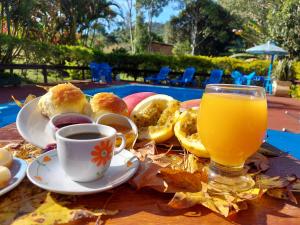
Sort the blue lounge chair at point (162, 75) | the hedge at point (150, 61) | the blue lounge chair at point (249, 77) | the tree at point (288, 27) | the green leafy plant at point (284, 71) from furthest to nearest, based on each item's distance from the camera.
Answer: the tree at point (288, 27) < the hedge at point (150, 61) < the blue lounge chair at point (162, 75) < the blue lounge chair at point (249, 77) < the green leafy plant at point (284, 71)

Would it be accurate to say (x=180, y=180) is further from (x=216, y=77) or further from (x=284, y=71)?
(x=284, y=71)

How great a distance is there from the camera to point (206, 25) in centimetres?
2509

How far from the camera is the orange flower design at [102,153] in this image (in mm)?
638

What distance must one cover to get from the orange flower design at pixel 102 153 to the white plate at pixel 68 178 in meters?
0.05

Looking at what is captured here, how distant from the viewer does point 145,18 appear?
1069 inches

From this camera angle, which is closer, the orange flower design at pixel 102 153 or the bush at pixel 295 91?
the orange flower design at pixel 102 153

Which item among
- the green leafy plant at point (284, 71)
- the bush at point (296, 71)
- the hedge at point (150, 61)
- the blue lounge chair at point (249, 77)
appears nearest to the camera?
the green leafy plant at point (284, 71)

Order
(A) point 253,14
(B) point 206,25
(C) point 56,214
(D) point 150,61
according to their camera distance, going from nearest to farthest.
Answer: (C) point 56,214, (D) point 150,61, (A) point 253,14, (B) point 206,25

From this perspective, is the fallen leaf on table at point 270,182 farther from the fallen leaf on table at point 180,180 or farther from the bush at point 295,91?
the bush at point 295,91

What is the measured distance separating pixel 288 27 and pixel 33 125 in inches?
654

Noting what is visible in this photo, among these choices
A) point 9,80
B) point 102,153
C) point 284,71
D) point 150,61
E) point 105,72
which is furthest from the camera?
point 150,61

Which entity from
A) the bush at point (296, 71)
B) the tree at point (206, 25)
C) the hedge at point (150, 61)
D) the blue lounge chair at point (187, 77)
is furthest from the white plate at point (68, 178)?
the tree at point (206, 25)

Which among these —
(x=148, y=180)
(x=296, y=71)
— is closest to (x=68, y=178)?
(x=148, y=180)

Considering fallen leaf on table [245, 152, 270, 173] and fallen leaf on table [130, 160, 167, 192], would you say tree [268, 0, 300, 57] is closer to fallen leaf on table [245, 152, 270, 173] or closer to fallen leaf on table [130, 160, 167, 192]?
fallen leaf on table [245, 152, 270, 173]
